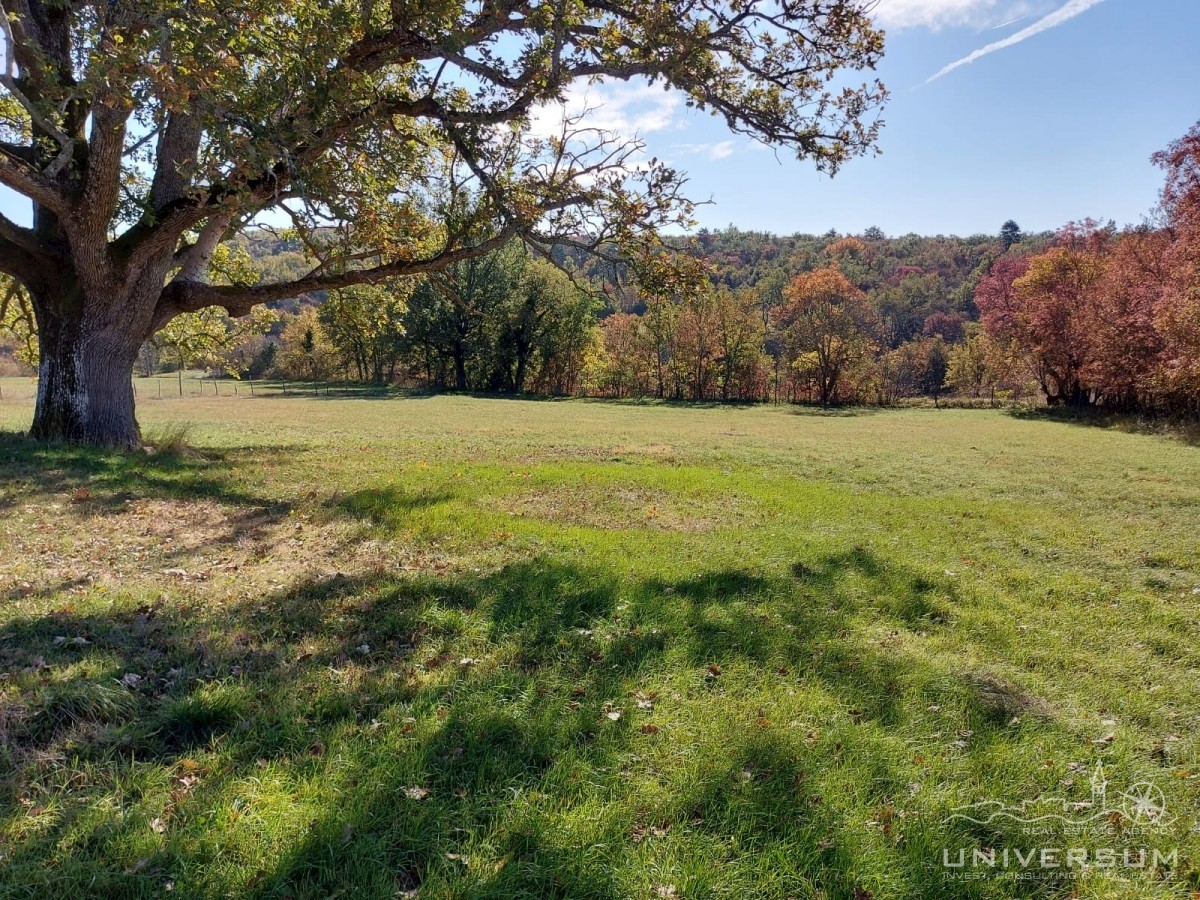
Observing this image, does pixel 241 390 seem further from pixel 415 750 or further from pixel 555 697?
pixel 415 750

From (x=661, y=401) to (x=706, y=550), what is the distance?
4841 centimetres

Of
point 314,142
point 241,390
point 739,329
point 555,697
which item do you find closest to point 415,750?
point 555,697

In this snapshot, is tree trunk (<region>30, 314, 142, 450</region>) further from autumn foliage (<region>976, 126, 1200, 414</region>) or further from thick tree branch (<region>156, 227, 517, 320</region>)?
autumn foliage (<region>976, 126, 1200, 414</region>)

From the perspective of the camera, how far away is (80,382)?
1075 centimetres

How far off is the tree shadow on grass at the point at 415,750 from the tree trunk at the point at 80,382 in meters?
8.40

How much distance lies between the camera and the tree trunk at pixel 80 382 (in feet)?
34.6

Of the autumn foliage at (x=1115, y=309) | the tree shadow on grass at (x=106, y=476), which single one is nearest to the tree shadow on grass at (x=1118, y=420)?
the autumn foliage at (x=1115, y=309)

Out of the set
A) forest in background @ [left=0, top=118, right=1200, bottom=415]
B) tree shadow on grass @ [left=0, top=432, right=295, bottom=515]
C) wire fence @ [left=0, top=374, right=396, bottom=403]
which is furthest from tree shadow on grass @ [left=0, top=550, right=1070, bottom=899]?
wire fence @ [left=0, top=374, right=396, bottom=403]

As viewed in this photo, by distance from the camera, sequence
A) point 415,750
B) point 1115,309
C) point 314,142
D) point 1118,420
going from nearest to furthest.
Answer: point 415,750 → point 314,142 → point 1115,309 → point 1118,420

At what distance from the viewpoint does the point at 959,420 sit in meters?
38.8

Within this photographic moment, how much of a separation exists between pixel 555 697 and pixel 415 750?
1.00m

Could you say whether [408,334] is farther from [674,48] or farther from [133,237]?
[674,48]

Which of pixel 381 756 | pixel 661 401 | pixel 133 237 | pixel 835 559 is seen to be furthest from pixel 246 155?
pixel 661 401

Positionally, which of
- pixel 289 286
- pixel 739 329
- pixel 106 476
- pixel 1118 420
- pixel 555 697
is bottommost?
pixel 555 697
